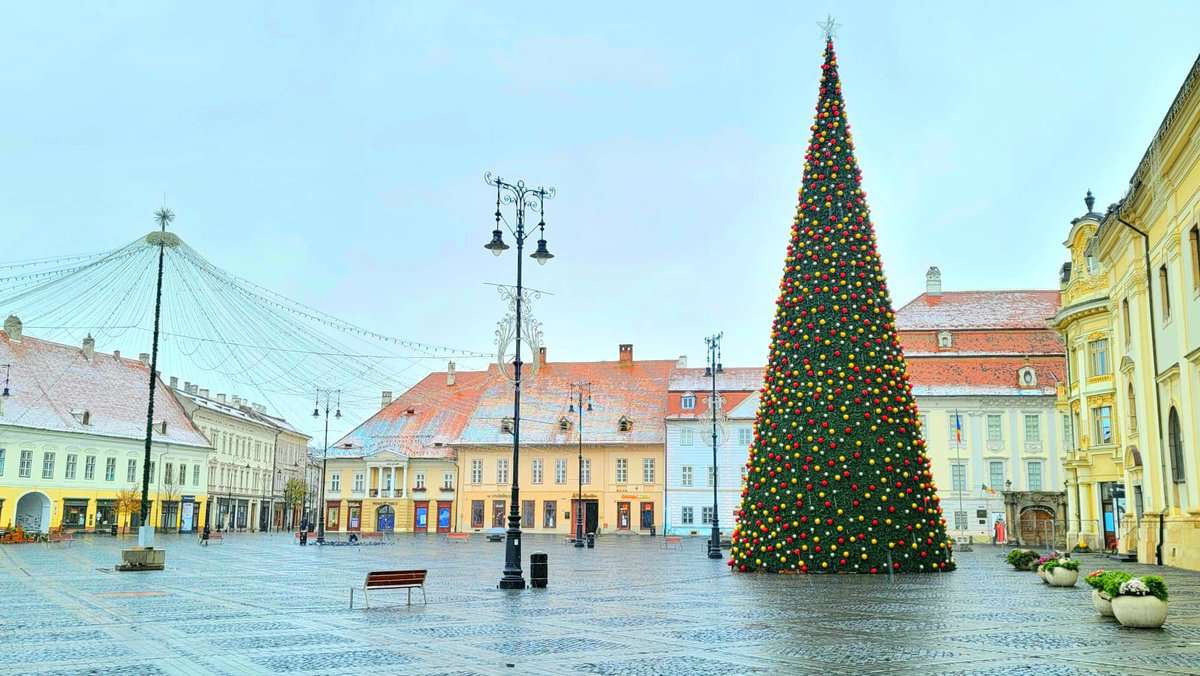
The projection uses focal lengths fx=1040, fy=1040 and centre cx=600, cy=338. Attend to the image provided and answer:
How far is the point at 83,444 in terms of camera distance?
62.3 meters

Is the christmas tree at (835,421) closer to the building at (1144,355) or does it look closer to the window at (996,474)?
the building at (1144,355)

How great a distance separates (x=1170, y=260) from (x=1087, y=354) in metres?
17.6

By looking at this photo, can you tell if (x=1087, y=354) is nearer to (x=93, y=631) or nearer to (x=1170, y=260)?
(x=1170, y=260)

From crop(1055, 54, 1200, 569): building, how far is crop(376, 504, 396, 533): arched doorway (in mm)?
50005

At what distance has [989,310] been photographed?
64.3 m

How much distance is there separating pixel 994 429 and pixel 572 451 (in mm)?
28830

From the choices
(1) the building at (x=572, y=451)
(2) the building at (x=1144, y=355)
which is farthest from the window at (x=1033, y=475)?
(1) the building at (x=572, y=451)

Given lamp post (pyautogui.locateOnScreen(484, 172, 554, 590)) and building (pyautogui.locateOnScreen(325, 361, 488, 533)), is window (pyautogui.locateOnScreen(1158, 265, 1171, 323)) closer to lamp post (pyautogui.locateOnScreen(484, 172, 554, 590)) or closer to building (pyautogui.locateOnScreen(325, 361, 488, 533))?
lamp post (pyautogui.locateOnScreen(484, 172, 554, 590))

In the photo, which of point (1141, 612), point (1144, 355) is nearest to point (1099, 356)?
point (1144, 355)

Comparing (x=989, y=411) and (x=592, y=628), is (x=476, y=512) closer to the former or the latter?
(x=989, y=411)

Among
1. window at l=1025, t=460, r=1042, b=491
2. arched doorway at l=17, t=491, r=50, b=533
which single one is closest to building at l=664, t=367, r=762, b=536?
window at l=1025, t=460, r=1042, b=491

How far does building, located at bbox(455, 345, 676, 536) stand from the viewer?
73.8m

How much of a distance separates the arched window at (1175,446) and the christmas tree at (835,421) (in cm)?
733

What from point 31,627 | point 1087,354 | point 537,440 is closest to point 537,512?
point 537,440
